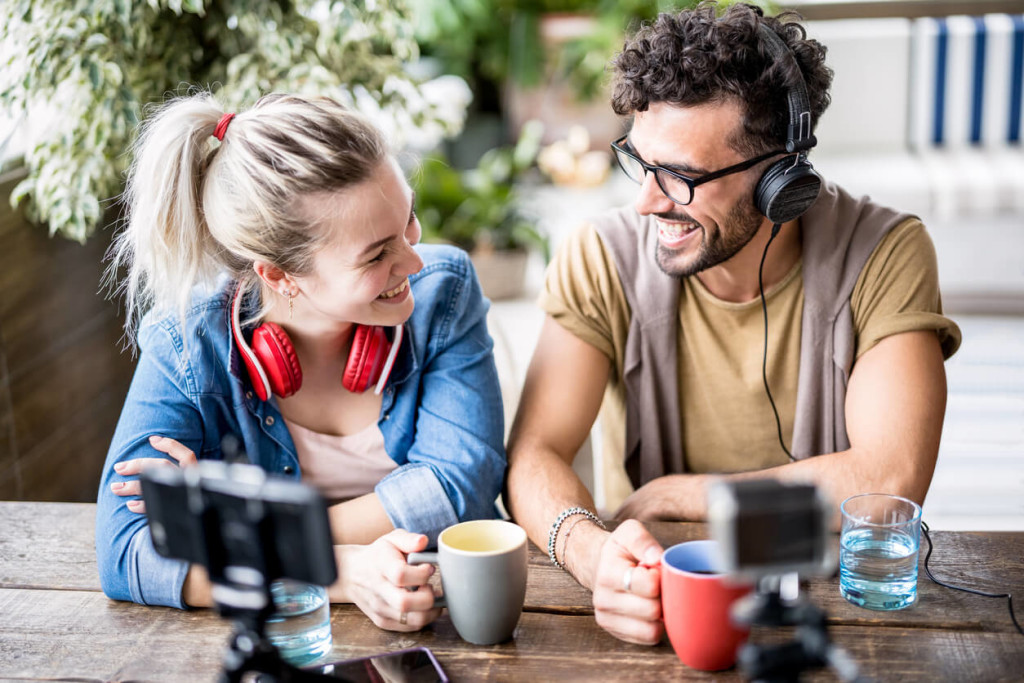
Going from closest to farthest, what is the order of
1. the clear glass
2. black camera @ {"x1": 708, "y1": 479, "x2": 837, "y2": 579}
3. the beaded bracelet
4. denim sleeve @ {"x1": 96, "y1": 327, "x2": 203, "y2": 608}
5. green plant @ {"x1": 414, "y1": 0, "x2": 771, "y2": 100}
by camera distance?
black camera @ {"x1": 708, "y1": 479, "x2": 837, "y2": 579}
the clear glass
denim sleeve @ {"x1": 96, "y1": 327, "x2": 203, "y2": 608}
the beaded bracelet
green plant @ {"x1": 414, "y1": 0, "x2": 771, "y2": 100}

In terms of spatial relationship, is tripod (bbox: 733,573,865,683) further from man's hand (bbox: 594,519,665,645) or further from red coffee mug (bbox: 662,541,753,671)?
man's hand (bbox: 594,519,665,645)

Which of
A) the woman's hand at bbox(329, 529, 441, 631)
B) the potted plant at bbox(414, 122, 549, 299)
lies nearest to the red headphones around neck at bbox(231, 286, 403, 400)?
the woman's hand at bbox(329, 529, 441, 631)

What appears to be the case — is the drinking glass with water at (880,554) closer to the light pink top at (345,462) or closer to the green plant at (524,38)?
the light pink top at (345,462)

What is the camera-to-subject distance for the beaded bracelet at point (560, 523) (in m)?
1.29

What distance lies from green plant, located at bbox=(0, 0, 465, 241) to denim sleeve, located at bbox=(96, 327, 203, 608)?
32.3 inches

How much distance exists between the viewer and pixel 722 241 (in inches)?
62.6

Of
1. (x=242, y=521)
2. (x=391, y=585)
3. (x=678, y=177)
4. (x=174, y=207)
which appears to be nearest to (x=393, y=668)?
(x=391, y=585)

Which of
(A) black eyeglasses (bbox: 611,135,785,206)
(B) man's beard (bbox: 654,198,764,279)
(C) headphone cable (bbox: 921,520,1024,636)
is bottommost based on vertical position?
(C) headphone cable (bbox: 921,520,1024,636)

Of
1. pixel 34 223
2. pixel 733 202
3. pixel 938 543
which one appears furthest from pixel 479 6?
pixel 938 543

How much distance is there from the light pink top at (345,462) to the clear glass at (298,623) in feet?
1.29

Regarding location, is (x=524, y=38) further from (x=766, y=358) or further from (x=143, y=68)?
(x=766, y=358)

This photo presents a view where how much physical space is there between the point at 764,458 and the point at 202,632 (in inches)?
38.3

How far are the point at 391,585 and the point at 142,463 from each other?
14.7 inches

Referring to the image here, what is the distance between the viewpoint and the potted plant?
13.0 feet
